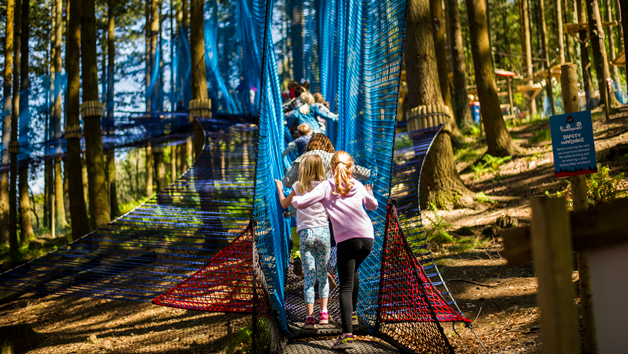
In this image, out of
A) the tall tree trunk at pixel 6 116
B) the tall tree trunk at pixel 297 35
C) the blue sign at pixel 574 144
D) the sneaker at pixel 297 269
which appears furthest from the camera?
the tall tree trunk at pixel 6 116

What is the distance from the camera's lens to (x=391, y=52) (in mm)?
3234

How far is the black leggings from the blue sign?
1038 mm

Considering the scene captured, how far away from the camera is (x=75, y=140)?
625 centimetres

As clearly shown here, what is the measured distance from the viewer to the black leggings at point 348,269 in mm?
2562

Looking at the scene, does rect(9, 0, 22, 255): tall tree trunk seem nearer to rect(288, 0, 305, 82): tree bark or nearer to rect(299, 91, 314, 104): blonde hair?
rect(288, 0, 305, 82): tree bark

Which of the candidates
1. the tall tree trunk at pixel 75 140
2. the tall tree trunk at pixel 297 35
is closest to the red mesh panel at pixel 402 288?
the tall tree trunk at pixel 75 140

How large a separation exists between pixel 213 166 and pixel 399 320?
3094mm

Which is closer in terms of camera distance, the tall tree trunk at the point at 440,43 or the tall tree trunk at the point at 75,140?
the tall tree trunk at the point at 75,140

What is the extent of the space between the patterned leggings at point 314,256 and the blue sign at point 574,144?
4.15 feet

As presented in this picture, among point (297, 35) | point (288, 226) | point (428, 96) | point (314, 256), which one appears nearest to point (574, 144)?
point (314, 256)

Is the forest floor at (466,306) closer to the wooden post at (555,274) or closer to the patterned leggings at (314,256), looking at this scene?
the patterned leggings at (314,256)

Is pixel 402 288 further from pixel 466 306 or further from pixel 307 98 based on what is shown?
pixel 307 98

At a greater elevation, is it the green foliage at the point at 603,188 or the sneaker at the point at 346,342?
the green foliage at the point at 603,188

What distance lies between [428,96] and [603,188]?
2.39 metres
